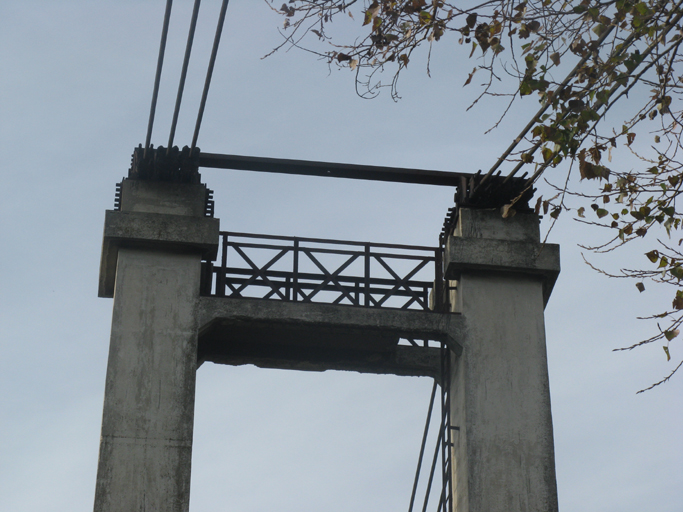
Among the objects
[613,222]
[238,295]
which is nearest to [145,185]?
[238,295]

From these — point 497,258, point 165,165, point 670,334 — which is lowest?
point 670,334

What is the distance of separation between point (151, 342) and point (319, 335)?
2860mm

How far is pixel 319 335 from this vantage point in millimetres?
19672

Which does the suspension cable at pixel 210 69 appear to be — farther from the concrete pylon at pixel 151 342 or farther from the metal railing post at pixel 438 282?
the metal railing post at pixel 438 282

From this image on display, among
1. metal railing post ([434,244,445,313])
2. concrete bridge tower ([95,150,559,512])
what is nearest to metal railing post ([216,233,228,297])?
concrete bridge tower ([95,150,559,512])

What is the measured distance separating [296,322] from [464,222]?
325cm

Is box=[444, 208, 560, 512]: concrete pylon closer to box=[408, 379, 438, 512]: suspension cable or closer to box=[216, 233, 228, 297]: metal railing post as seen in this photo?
box=[408, 379, 438, 512]: suspension cable

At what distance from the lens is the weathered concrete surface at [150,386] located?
17172mm

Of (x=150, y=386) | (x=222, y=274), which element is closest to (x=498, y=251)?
(x=222, y=274)

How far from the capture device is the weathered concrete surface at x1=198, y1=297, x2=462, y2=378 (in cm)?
1872

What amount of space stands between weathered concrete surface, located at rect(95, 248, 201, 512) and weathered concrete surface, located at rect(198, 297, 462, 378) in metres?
0.53

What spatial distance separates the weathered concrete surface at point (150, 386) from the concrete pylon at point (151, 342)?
14 mm

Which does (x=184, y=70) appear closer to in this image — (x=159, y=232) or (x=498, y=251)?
(x=159, y=232)

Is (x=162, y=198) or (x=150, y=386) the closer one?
(x=150, y=386)
